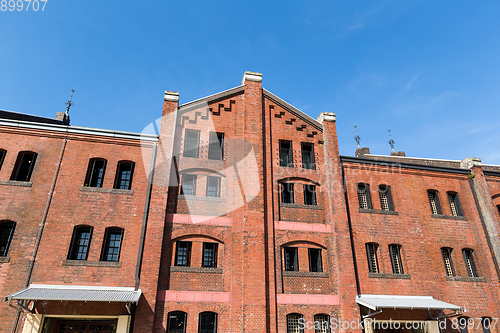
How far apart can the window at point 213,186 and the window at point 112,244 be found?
4834mm

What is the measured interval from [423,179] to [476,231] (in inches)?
173

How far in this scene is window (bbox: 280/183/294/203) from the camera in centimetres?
1820

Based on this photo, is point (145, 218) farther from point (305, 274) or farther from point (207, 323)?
point (305, 274)

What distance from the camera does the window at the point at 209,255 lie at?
1591 cm

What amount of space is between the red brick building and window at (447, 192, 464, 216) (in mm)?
115

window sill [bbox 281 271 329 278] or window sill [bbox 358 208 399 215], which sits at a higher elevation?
window sill [bbox 358 208 399 215]

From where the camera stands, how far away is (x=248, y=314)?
48.1 ft

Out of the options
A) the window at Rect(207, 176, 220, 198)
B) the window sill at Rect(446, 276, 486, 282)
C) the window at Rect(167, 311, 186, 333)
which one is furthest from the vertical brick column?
the window at Rect(167, 311, 186, 333)

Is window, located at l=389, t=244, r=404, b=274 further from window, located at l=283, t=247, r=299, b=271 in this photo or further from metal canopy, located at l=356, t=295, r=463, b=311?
window, located at l=283, t=247, r=299, b=271

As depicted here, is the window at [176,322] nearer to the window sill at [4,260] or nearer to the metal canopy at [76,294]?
the metal canopy at [76,294]

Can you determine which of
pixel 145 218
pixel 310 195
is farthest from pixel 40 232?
pixel 310 195

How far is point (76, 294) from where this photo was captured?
1321cm

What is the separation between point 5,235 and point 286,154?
Result: 14971 millimetres

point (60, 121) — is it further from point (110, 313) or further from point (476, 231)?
point (476, 231)
